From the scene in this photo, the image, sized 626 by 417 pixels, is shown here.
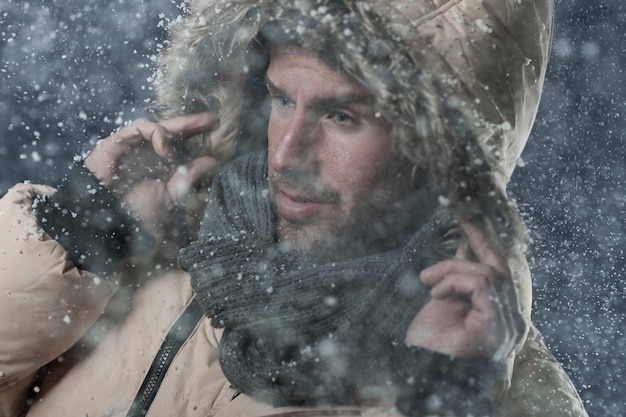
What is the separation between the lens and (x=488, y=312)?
3.01 feet

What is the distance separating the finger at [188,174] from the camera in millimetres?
1089

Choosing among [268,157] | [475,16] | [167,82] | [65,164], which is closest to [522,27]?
[475,16]

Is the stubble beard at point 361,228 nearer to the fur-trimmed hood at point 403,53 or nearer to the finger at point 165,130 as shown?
the fur-trimmed hood at point 403,53

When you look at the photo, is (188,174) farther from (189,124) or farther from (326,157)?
(326,157)

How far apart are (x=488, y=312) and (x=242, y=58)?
370mm

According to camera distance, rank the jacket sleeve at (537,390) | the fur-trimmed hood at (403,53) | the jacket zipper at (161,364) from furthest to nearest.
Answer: the jacket sleeve at (537,390) → the jacket zipper at (161,364) → the fur-trimmed hood at (403,53)

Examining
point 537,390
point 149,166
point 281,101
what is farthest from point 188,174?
point 537,390

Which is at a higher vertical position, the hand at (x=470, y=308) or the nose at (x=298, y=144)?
the nose at (x=298, y=144)

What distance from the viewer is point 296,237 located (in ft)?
3.28

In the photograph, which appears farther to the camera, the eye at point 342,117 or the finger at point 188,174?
the finger at point 188,174

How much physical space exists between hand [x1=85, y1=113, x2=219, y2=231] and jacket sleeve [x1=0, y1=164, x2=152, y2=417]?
0.02 metres

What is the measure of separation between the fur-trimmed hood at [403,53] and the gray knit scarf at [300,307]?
0.37 feet

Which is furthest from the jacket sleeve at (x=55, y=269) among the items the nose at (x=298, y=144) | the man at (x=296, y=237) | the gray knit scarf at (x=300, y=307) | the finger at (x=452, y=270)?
the finger at (x=452, y=270)

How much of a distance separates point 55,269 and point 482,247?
45cm
